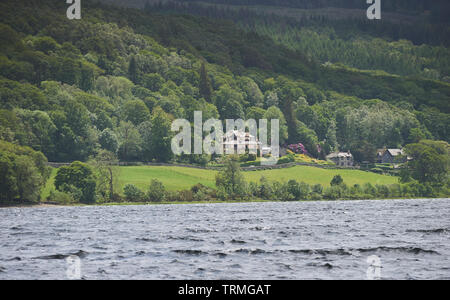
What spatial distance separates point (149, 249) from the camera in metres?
51.4

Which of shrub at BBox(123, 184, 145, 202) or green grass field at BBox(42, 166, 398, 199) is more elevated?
green grass field at BBox(42, 166, 398, 199)

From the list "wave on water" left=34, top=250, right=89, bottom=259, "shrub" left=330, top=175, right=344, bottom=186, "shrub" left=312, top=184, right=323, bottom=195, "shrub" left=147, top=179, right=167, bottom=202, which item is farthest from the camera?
"shrub" left=330, top=175, right=344, bottom=186

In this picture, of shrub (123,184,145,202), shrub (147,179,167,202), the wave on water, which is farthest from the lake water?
shrub (147,179,167,202)

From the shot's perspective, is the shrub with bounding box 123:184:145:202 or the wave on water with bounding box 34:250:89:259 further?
the shrub with bounding box 123:184:145:202

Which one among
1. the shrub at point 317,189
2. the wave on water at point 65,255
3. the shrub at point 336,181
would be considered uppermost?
the wave on water at point 65,255

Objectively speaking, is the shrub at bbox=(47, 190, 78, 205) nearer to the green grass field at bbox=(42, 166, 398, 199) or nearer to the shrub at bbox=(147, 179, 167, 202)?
the green grass field at bbox=(42, 166, 398, 199)

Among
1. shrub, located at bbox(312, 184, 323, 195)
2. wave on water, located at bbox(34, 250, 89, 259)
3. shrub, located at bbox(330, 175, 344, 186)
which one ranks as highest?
wave on water, located at bbox(34, 250, 89, 259)

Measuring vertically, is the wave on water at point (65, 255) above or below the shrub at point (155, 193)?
above

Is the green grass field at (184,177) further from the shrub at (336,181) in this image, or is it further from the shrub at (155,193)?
the shrub at (155,193)

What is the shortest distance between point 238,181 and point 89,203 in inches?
1356

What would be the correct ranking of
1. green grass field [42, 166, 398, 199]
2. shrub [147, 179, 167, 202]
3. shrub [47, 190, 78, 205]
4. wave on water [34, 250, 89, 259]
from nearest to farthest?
wave on water [34, 250, 89, 259], shrub [47, 190, 78, 205], shrub [147, 179, 167, 202], green grass field [42, 166, 398, 199]

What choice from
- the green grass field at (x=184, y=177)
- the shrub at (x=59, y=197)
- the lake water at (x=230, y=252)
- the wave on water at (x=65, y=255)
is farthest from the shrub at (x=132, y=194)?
the wave on water at (x=65, y=255)

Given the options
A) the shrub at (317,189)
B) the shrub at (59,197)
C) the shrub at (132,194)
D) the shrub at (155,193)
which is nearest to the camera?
the shrub at (59,197)
